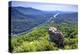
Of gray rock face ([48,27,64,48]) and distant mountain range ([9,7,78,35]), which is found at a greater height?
distant mountain range ([9,7,78,35])

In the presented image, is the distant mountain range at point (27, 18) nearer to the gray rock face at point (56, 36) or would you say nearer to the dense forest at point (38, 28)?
the dense forest at point (38, 28)

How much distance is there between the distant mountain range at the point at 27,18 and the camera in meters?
2.33

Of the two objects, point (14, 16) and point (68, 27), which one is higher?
point (14, 16)

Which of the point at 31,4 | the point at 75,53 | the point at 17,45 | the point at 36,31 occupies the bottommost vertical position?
the point at 75,53

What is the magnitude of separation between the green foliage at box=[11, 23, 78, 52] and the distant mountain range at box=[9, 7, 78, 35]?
0.28ft

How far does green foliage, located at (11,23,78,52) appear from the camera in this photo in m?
2.34

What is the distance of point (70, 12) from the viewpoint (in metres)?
2.66

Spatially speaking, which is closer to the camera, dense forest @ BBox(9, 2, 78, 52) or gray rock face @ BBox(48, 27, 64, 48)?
dense forest @ BBox(9, 2, 78, 52)

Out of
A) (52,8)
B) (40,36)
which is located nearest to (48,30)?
(40,36)

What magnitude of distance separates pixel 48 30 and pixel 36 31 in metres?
0.19

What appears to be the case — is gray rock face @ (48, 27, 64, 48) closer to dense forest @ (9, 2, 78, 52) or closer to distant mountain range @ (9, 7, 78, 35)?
dense forest @ (9, 2, 78, 52)

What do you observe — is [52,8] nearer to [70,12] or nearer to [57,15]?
[57,15]

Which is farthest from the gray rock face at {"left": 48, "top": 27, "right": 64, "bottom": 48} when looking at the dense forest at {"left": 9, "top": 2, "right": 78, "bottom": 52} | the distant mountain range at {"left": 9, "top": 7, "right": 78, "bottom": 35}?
the distant mountain range at {"left": 9, "top": 7, "right": 78, "bottom": 35}

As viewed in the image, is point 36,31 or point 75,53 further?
point 75,53
